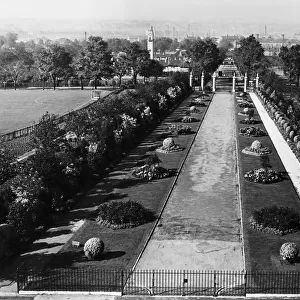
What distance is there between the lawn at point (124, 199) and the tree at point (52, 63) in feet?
188

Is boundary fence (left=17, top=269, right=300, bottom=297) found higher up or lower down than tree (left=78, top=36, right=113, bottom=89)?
lower down

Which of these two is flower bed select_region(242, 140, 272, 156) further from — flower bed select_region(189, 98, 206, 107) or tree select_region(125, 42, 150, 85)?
→ tree select_region(125, 42, 150, 85)

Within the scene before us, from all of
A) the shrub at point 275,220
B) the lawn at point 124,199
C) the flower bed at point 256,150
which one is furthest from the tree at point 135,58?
the shrub at point 275,220

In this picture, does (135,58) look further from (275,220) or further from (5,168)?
(275,220)

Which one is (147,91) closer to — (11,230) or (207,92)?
(207,92)

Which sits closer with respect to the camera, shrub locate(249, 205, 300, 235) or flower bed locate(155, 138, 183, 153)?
shrub locate(249, 205, 300, 235)

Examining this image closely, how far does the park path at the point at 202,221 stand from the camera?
2731 cm

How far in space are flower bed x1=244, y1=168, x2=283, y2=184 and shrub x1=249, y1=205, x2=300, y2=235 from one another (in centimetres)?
865

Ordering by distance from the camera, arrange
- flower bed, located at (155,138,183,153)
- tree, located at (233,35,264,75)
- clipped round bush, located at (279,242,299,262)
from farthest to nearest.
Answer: tree, located at (233,35,264,75), flower bed, located at (155,138,183,153), clipped round bush, located at (279,242,299,262)

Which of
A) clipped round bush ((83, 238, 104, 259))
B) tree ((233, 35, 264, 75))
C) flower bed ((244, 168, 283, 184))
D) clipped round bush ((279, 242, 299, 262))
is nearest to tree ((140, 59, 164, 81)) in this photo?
tree ((233, 35, 264, 75))

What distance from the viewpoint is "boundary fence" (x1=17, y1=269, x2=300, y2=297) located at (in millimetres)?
23969

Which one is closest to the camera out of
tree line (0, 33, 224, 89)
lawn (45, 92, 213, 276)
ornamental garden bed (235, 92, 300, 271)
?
ornamental garden bed (235, 92, 300, 271)

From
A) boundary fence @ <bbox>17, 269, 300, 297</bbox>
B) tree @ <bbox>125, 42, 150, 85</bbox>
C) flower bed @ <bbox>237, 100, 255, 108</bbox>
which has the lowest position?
boundary fence @ <bbox>17, 269, 300, 297</bbox>

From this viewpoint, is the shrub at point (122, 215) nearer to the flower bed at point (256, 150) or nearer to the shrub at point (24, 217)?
the shrub at point (24, 217)
